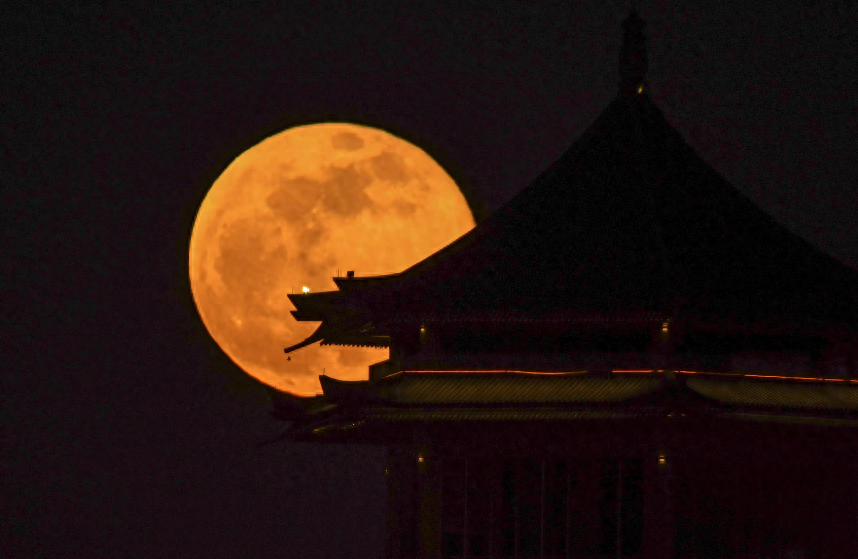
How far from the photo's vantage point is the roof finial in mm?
32594

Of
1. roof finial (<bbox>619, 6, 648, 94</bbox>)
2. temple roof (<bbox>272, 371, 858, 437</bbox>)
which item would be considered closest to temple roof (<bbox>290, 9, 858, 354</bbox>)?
roof finial (<bbox>619, 6, 648, 94</bbox>)

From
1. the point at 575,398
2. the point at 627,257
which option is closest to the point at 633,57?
the point at 627,257

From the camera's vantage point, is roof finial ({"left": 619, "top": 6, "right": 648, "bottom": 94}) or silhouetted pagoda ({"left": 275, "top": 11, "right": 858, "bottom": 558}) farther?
roof finial ({"left": 619, "top": 6, "right": 648, "bottom": 94})

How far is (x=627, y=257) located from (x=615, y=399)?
3.54 m

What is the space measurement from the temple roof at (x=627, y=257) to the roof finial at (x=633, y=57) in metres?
0.03

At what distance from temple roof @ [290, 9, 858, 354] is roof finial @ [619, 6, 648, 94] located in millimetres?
34

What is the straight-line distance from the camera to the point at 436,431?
90.8 ft

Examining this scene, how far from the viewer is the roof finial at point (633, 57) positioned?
3259 centimetres

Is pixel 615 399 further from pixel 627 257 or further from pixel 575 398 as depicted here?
pixel 627 257

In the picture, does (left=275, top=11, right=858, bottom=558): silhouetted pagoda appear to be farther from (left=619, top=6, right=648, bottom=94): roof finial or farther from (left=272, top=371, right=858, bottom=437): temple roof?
(left=619, top=6, right=648, bottom=94): roof finial

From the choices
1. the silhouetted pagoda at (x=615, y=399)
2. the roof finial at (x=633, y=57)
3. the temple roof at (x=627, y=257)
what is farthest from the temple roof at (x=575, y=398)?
the roof finial at (x=633, y=57)

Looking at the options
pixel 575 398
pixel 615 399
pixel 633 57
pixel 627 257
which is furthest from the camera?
pixel 633 57

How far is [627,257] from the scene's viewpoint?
28.5 m

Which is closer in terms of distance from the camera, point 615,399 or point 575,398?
point 615,399
